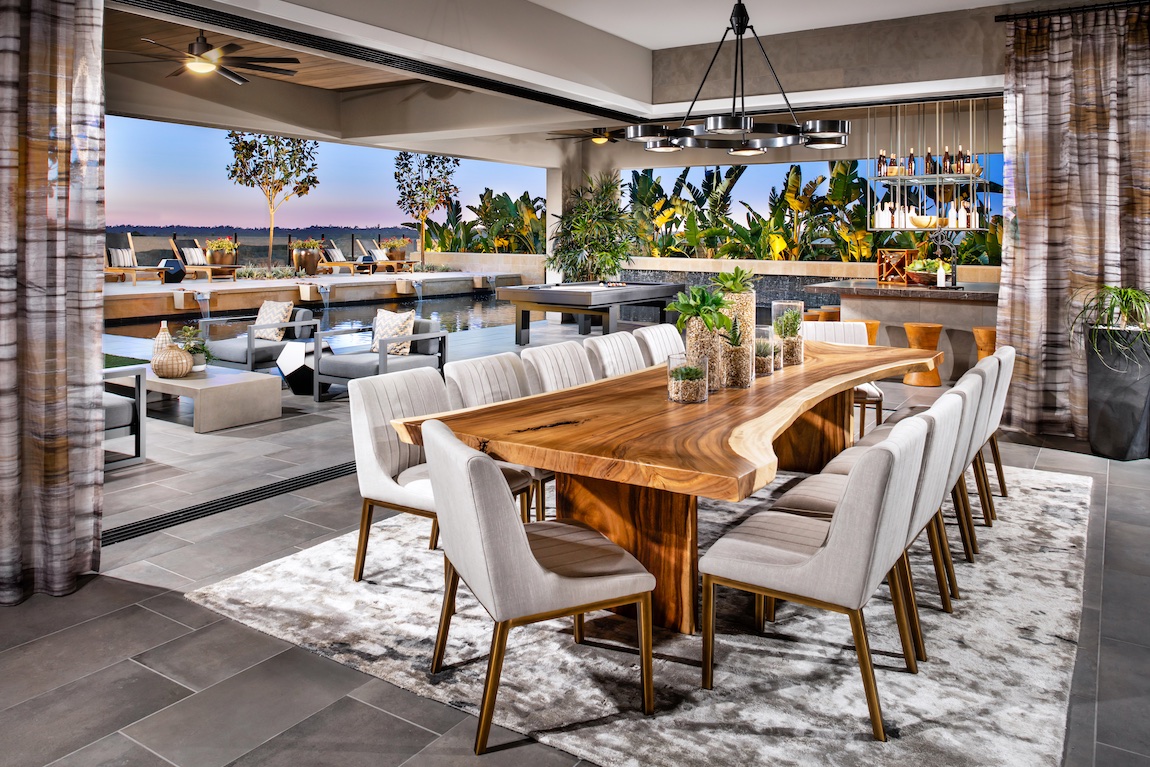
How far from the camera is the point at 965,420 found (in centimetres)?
303

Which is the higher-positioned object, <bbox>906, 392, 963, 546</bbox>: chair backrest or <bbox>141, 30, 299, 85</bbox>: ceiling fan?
<bbox>141, 30, 299, 85</bbox>: ceiling fan

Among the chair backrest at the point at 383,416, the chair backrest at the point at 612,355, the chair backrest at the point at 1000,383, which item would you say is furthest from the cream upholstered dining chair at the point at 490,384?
the chair backrest at the point at 1000,383

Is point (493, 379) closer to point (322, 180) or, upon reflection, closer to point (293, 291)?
point (293, 291)

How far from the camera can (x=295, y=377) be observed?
716 centimetres

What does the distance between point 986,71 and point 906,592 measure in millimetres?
4851

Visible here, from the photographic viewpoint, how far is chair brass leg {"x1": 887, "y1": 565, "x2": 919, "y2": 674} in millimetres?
2492

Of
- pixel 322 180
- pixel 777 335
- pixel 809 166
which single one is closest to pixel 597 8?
pixel 777 335

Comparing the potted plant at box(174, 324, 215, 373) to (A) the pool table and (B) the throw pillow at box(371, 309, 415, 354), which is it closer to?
(B) the throw pillow at box(371, 309, 415, 354)

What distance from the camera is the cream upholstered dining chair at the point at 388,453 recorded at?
121 inches

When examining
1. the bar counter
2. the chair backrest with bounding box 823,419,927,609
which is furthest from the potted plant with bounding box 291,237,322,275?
the chair backrest with bounding box 823,419,927,609

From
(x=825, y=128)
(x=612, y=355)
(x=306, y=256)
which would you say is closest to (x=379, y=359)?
(x=612, y=355)

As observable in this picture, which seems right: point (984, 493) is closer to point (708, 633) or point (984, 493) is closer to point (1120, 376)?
point (1120, 376)

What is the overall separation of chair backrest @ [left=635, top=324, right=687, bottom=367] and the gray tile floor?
1732mm

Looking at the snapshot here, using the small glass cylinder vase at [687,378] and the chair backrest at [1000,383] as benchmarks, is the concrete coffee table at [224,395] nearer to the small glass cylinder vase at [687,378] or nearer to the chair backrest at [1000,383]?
the small glass cylinder vase at [687,378]
